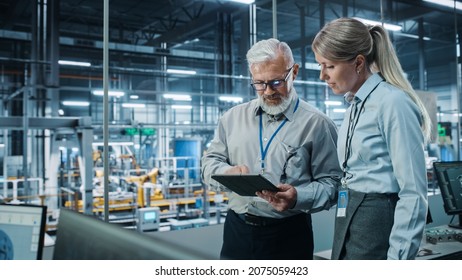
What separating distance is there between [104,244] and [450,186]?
86.3 inches

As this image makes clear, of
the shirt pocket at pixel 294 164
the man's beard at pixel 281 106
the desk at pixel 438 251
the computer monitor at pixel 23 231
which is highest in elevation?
the man's beard at pixel 281 106

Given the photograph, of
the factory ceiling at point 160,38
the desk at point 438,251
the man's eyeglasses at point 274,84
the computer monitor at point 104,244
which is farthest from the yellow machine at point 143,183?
the computer monitor at point 104,244

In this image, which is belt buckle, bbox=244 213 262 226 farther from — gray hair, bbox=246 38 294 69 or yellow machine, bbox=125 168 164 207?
yellow machine, bbox=125 168 164 207

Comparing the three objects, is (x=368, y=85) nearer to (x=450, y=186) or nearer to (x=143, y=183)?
(x=450, y=186)

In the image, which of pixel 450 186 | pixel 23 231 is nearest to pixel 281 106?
pixel 23 231

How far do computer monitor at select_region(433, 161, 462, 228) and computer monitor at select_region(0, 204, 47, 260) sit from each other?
6.65ft

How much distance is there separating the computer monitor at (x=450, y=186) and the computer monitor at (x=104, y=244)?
2091 millimetres

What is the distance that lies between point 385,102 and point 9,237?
1.01 m

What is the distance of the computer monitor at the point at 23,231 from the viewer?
1.02 meters

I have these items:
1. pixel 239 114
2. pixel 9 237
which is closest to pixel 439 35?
pixel 239 114

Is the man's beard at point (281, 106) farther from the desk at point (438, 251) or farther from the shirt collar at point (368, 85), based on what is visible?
the desk at point (438, 251)

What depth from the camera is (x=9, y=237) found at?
1035 millimetres
